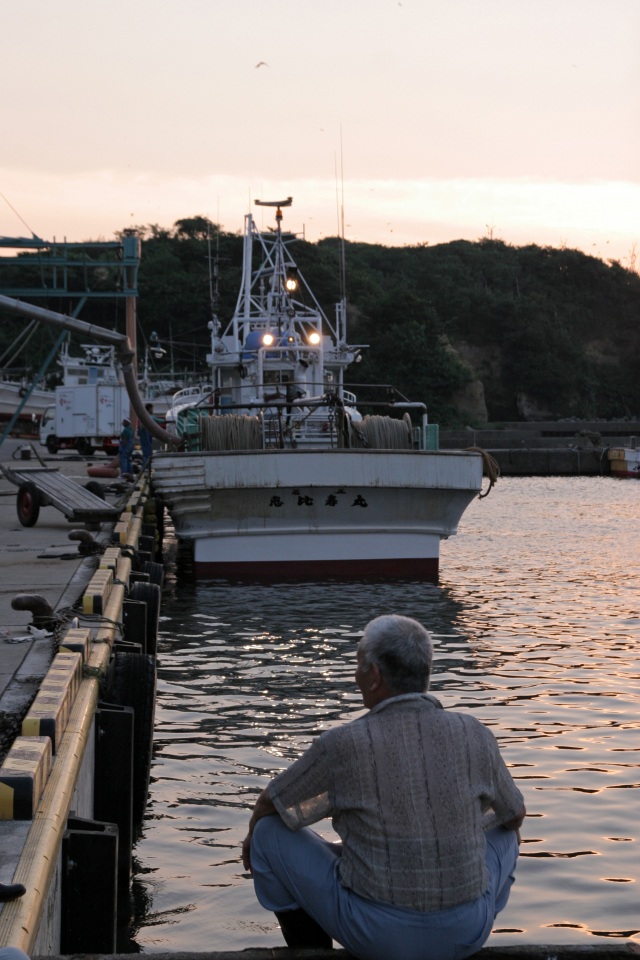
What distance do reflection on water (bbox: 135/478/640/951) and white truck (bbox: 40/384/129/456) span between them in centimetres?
2893

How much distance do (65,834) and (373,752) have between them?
169cm

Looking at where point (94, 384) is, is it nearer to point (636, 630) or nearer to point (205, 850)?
point (636, 630)

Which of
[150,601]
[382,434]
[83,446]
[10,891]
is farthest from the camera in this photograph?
[83,446]

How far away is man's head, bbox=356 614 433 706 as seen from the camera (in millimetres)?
4078

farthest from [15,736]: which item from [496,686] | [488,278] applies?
[488,278]

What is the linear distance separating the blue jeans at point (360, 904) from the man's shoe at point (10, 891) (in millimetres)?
859

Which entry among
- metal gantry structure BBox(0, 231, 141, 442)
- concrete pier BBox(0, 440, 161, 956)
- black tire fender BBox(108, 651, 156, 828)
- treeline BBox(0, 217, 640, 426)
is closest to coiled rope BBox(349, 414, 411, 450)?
metal gantry structure BBox(0, 231, 141, 442)

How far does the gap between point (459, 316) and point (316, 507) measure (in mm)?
95687

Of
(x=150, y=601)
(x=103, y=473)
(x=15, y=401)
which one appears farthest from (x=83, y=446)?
(x=150, y=601)

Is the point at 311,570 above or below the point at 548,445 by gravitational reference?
below

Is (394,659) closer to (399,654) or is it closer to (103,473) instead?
(399,654)

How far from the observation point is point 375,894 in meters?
4.03

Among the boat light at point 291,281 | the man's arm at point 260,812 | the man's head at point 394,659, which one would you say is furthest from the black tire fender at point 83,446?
the man's head at point 394,659

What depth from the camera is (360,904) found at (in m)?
4.06
